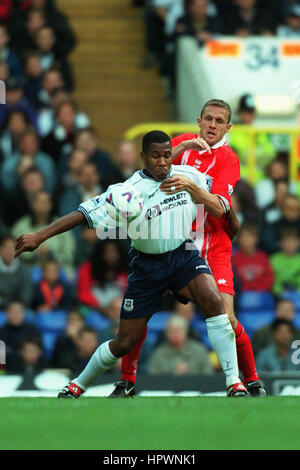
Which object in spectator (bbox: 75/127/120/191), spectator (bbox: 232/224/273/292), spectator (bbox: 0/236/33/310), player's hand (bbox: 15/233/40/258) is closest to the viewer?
player's hand (bbox: 15/233/40/258)

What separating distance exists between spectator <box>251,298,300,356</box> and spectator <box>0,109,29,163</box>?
3424mm

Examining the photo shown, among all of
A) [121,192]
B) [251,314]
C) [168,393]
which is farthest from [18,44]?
[121,192]

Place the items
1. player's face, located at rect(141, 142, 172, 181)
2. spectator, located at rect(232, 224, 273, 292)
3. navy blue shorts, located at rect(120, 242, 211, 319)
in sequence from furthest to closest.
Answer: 1. spectator, located at rect(232, 224, 273, 292)
2. navy blue shorts, located at rect(120, 242, 211, 319)
3. player's face, located at rect(141, 142, 172, 181)

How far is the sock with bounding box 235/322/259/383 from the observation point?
344 inches

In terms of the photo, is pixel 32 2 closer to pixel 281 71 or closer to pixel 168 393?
pixel 281 71

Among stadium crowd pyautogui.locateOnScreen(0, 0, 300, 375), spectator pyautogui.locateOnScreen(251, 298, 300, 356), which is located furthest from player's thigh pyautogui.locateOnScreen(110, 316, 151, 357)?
spectator pyautogui.locateOnScreen(251, 298, 300, 356)

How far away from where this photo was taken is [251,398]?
8094 mm

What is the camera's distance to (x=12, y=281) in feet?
41.9

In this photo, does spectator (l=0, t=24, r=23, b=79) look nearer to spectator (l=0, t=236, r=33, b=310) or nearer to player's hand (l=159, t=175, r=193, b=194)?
spectator (l=0, t=236, r=33, b=310)

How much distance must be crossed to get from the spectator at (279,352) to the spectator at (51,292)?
209 cm

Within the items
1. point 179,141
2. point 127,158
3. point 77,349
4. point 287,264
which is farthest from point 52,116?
point 179,141

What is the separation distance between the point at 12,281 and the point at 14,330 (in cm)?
66

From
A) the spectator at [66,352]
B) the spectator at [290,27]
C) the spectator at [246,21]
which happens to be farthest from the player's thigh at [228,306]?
the spectator at [290,27]

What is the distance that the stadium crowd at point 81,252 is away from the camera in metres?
12.1
